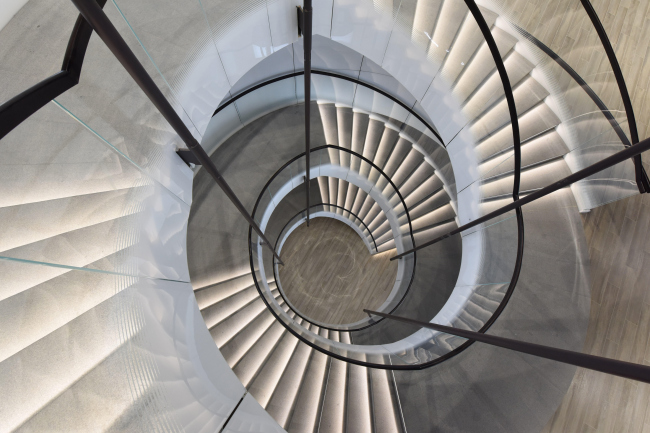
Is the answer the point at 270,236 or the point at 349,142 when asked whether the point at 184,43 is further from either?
the point at 270,236

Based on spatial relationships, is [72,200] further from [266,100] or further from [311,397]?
[266,100]

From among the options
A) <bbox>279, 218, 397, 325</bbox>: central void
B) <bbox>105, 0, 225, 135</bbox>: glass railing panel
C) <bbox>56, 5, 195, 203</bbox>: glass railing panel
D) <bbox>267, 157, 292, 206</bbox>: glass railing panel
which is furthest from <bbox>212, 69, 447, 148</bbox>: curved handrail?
<bbox>279, 218, 397, 325</bbox>: central void

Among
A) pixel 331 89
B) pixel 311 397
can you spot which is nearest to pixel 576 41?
pixel 331 89

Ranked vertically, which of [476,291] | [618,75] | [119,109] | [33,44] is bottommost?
[476,291]

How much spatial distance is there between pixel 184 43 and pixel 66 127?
157 centimetres

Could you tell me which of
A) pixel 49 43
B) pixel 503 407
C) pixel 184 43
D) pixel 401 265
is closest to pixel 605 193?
pixel 503 407

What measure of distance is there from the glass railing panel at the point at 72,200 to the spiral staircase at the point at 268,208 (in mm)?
13

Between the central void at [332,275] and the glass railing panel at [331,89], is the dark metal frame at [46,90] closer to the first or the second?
the glass railing panel at [331,89]

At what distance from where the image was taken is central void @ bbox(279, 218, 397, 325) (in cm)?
851

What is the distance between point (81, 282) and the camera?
1.81m

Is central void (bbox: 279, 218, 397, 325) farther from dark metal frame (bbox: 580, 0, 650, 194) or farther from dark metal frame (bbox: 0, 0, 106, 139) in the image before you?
dark metal frame (bbox: 0, 0, 106, 139)

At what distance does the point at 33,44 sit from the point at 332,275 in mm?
7471

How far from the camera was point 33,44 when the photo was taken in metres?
2.48

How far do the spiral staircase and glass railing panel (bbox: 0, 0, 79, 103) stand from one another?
2cm
